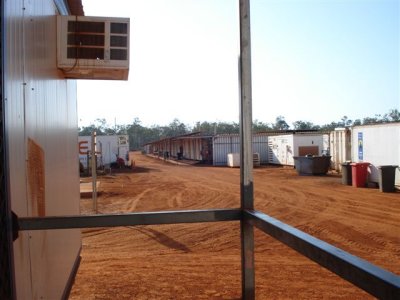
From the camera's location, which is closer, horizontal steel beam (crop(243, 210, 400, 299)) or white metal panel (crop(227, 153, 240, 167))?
horizontal steel beam (crop(243, 210, 400, 299))

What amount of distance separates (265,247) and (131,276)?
3.55 m

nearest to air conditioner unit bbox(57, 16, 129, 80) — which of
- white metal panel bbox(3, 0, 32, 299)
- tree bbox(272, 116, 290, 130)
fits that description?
white metal panel bbox(3, 0, 32, 299)

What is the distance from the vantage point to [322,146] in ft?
108

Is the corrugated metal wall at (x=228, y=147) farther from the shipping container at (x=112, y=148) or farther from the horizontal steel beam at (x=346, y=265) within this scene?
the horizontal steel beam at (x=346, y=265)

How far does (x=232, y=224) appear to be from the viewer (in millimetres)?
11641

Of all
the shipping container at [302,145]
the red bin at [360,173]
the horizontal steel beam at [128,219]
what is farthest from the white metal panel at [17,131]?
the shipping container at [302,145]

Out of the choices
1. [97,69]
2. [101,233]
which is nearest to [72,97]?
[97,69]

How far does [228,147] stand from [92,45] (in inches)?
1385

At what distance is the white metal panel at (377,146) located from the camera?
18.2 metres

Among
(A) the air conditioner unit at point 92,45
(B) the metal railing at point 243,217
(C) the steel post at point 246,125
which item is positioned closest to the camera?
(B) the metal railing at point 243,217

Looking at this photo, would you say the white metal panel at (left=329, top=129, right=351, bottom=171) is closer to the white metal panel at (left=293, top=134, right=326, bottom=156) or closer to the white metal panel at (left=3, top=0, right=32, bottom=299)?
the white metal panel at (left=293, top=134, right=326, bottom=156)

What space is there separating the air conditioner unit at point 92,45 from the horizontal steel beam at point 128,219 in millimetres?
2651

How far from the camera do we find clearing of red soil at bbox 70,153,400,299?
235 inches

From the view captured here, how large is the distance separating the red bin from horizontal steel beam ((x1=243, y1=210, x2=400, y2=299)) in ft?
62.2
